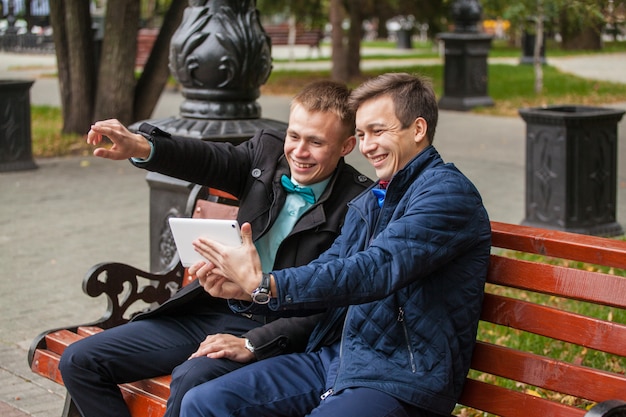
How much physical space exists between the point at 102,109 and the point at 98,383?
1052cm

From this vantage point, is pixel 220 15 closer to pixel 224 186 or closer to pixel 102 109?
pixel 224 186

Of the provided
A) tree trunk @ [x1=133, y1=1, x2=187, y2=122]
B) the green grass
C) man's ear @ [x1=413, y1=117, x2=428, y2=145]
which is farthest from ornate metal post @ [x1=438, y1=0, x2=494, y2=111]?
man's ear @ [x1=413, y1=117, x2=428, y2=145]

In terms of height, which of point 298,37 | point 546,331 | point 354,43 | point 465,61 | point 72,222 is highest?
point 298,37

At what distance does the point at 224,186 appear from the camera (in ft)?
13.3

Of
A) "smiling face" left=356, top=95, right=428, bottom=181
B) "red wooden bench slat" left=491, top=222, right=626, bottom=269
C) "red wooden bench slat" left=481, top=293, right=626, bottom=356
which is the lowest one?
"red wooden bench slat" left=481, top=293, right=626, bottom=356

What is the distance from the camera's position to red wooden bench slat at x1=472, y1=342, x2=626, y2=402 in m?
3.09

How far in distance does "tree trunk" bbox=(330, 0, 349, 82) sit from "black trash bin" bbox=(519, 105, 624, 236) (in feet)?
42.2

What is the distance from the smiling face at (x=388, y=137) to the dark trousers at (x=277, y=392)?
25.9 inches

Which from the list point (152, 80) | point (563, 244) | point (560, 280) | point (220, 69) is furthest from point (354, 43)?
point (560, 280)

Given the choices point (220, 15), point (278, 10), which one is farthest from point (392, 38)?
point (220, 15)

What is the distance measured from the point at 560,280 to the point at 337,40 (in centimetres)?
1803

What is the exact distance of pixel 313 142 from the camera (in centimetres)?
377

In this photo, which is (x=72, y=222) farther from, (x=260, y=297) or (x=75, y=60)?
(x=260, y=297)

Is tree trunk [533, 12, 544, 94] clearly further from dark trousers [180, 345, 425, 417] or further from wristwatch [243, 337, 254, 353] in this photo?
dark trousers [180, 345, 425, 417]
